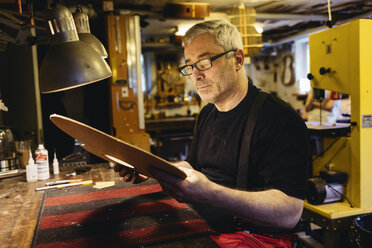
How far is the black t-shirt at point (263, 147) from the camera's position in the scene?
1.33 meters

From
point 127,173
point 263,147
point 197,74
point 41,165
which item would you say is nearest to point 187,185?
point 263,147

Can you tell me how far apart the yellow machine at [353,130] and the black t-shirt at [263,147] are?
179 cm

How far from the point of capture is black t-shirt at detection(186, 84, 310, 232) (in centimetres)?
133

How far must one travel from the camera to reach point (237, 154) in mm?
1591

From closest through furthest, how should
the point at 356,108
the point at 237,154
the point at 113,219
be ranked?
the point at 113,219 → the point at 237,154 → the point at 356,108

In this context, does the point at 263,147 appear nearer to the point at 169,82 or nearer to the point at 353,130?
the point at 353,130

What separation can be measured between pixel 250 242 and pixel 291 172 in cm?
39

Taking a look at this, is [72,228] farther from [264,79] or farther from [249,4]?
[264,79]

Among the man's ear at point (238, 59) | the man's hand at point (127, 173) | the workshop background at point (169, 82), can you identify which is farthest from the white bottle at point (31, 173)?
the man's ear at point (238, 59)

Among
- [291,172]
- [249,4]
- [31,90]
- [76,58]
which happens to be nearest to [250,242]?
[291,172]

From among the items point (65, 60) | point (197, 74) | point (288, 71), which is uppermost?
point (288, 71)

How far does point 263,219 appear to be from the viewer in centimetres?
127

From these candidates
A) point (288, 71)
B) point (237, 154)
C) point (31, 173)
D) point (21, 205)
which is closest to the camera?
point (237, 154)

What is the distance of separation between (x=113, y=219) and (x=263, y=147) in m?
0.80
